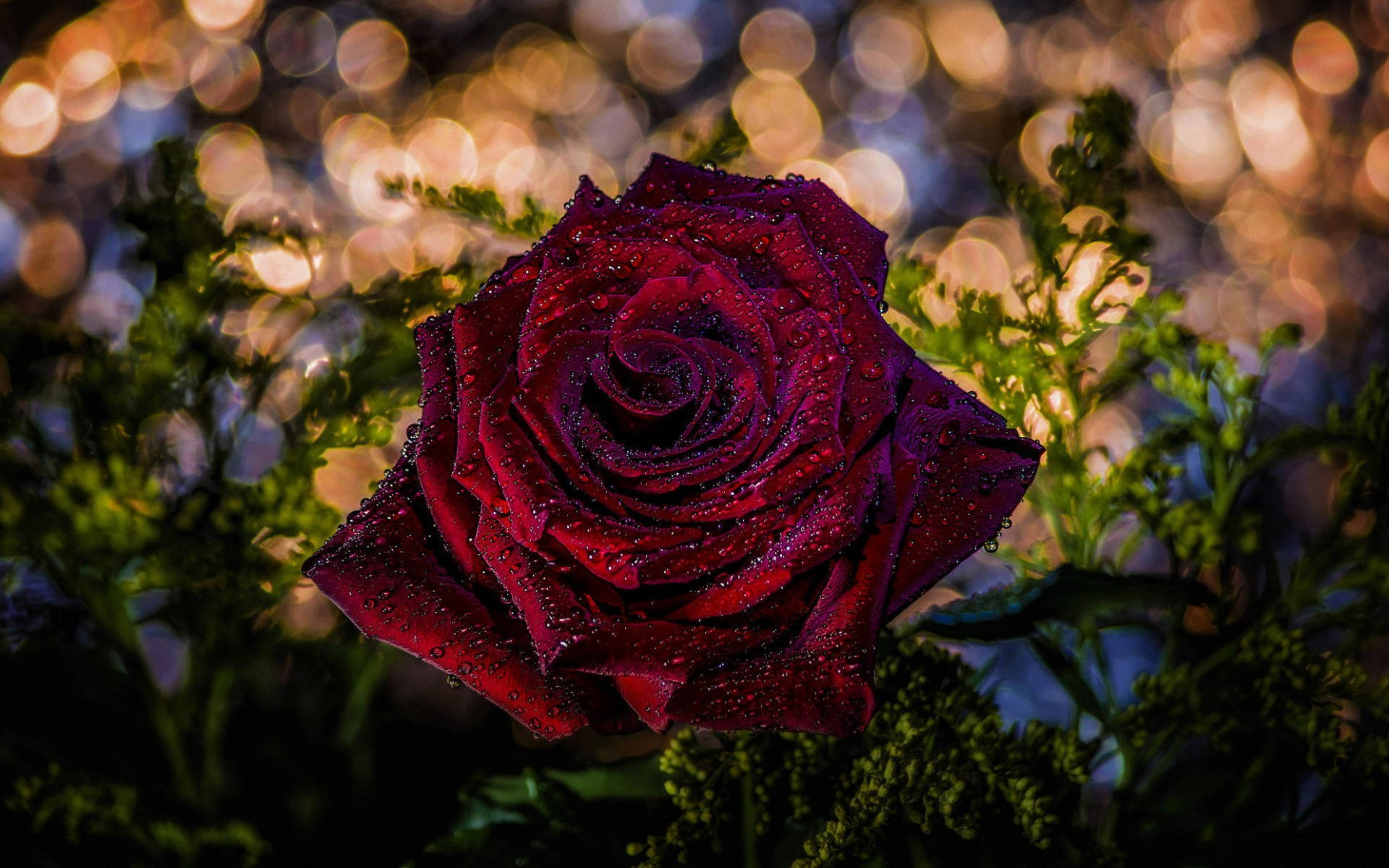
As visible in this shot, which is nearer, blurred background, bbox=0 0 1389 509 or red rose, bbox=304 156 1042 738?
red rose, bbox=304 156 1042 738

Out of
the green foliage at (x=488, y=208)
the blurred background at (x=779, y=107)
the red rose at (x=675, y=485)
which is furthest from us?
the blurred background at (x=779, y=107)

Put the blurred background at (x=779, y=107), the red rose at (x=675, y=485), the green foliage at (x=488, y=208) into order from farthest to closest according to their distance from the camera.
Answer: the blurred background at (x=779, y=107), the green foliage at (x=488, y=208), the red rose at (x=675, y=485)

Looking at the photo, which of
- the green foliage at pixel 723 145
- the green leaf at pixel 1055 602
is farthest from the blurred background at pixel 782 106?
the green leaf at pixel 1055 602

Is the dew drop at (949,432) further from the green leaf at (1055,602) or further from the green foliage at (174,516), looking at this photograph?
the green foliage at (174,516)

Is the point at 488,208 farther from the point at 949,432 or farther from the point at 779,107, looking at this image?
the point at 779,107

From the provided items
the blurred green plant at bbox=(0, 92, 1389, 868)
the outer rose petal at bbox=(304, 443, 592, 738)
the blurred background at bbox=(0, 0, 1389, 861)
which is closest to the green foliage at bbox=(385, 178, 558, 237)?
the blurred green plant at bbox=(0, 92, 1389, 868)

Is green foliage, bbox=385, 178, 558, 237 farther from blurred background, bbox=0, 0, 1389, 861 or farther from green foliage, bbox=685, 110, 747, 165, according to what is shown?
blurred background, bbox=0, 0, 1389, 861
